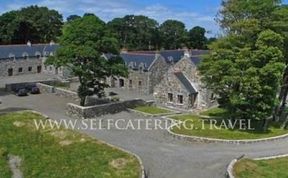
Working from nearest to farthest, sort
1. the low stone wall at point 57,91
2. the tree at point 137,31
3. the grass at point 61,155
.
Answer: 1. the grass at point 61,155
2. the low stone wall at point 57,91
3. the tree at point 137,31

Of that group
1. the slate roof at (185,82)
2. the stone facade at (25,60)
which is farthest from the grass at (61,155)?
the stone facade at (25,60)

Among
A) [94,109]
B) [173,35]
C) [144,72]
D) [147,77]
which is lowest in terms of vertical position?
[94,109]

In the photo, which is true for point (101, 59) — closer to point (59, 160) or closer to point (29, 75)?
point (59, 160)

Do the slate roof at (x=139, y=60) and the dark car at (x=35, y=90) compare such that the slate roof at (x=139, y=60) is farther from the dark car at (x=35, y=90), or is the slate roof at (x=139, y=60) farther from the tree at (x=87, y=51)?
the tree at (x=87, y=51)

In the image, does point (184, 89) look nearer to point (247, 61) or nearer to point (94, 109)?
point (94, 109)

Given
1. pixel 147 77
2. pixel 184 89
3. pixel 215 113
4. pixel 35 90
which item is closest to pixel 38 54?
pixel 35 90

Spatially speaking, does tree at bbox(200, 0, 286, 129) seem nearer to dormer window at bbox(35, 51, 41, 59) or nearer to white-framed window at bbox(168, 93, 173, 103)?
white-framed window at bbox(168, 93, 173, 103)

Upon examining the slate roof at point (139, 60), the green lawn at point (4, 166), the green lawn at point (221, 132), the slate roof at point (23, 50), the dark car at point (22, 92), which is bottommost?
the green lawn at point (4, 166)
